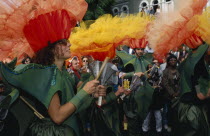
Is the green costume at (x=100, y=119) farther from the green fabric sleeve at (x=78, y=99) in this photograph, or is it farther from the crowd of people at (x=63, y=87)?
the green fabric sleeve at (x=78, y=99)

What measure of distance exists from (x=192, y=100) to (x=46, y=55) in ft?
7.16

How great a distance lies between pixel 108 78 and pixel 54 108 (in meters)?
1.36

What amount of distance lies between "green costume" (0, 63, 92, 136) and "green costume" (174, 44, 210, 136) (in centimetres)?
180

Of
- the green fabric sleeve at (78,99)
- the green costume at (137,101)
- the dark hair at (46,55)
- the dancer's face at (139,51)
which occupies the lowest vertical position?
the green costume at (137,101)

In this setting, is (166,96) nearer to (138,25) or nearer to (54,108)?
(138,25)

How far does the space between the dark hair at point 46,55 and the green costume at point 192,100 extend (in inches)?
73.3

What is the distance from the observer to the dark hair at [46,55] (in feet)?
9.18

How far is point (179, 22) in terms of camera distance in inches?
145

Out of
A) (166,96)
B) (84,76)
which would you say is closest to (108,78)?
(84,76)

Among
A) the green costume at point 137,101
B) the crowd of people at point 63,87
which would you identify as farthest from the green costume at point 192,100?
the green costume at point 137,101

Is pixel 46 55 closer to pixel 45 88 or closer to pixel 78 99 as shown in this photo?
pixel 45 88

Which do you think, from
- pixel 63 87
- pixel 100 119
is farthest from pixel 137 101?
pixel 63 87

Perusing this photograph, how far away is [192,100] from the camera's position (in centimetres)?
408

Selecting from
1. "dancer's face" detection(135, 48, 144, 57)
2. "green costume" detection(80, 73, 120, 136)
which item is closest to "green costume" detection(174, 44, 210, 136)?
"green costume" detection(80, 73, 120, 136)
